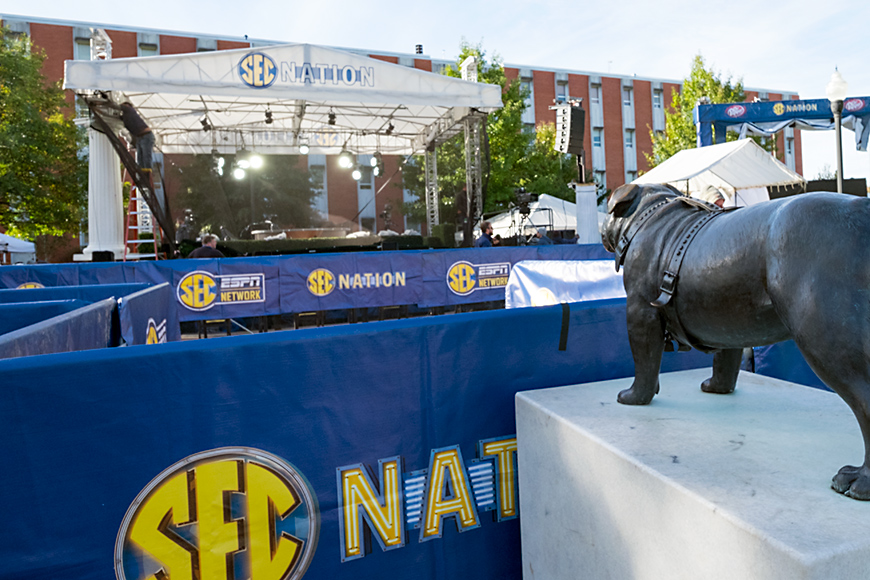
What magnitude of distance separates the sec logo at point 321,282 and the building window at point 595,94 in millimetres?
44017

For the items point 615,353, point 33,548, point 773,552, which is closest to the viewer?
point 773,552

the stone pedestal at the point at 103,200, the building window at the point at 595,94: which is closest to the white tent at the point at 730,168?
the stone pedestal at the point at 103,200

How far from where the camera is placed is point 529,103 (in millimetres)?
44906

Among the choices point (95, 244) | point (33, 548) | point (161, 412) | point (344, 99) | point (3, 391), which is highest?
point (344, 99)

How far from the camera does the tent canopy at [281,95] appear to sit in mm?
12406

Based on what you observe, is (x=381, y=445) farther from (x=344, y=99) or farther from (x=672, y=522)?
(x=344, y=99)

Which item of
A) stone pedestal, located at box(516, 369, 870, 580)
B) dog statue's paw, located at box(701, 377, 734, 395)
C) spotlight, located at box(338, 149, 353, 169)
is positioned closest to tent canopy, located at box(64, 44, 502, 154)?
spotlight, located at box(338, 149, 353, 169)

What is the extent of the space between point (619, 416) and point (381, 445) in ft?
3.01

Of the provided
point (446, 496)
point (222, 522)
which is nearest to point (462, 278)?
point (446, 496)

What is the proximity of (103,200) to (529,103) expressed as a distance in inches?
1485

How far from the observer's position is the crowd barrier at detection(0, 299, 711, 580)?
1601 millimetres

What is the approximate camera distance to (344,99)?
1385cm

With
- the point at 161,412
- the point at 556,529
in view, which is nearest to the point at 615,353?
the point at 556,529

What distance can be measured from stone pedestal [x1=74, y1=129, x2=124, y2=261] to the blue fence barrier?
630 centimetres
